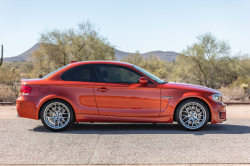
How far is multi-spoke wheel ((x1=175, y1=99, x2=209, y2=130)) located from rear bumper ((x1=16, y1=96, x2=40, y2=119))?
3448 mm

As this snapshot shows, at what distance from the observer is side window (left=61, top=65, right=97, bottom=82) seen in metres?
6.88

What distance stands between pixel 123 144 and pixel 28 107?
2753 mm

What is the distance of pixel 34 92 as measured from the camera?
684cm

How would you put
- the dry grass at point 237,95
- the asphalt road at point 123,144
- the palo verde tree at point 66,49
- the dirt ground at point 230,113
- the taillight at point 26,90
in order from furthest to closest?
the palo verde tree at point 66,49
the dry grass at point 237,95
the dirt ground at point 230,113
the taillight at point 26,90
the asphalt road at point 123,144

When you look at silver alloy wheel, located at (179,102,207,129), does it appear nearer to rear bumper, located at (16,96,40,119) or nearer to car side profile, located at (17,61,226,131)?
car side profile, located at (17,61,226,131)

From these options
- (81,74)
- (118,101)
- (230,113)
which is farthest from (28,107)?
(230,113)

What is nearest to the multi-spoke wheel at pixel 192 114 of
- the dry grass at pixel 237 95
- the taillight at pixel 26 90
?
the taillight at pixel 26 90

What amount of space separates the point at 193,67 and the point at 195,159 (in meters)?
27.9

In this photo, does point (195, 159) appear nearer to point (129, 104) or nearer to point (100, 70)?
point (129, 104)

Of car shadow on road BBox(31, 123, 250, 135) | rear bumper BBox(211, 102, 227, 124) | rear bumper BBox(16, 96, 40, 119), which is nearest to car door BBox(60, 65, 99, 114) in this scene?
car shadow on road BBox(31, 123, 250, 135)

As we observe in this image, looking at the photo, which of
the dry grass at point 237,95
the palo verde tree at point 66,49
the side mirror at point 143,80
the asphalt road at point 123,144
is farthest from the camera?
the palo verde tree at point 66,49

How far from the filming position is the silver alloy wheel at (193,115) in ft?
22.1

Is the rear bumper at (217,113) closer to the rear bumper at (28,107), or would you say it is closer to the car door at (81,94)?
the car door at (81,94)

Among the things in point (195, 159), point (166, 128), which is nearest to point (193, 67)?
point (166, 128)
